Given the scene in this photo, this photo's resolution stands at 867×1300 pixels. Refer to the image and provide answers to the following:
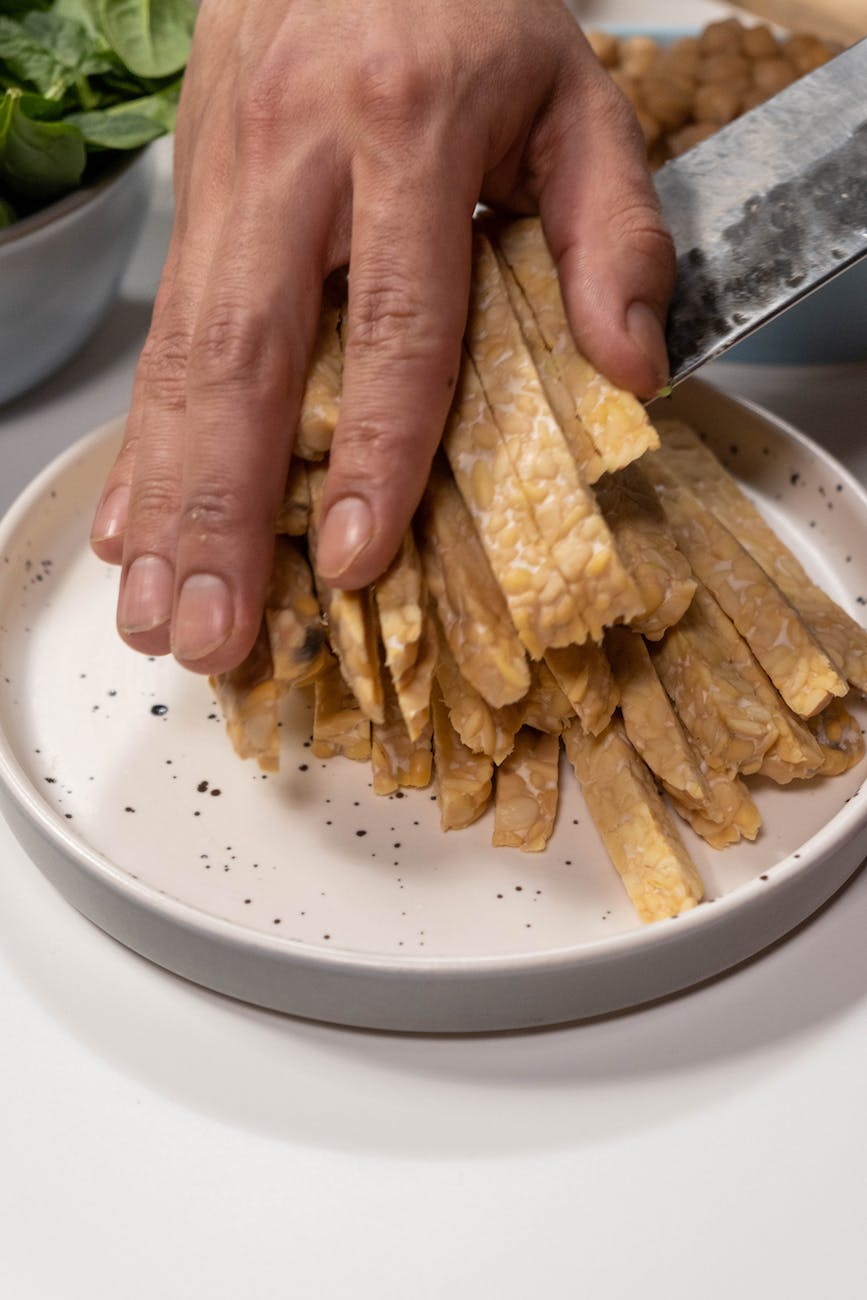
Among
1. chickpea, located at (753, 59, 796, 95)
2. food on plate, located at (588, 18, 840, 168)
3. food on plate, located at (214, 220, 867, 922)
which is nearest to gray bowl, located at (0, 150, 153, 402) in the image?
food on plate, located at (214, 220, 867, 922)

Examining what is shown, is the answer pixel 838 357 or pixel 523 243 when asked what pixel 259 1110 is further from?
pixel 838 357

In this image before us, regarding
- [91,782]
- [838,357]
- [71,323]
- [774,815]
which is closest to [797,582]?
[774,815]

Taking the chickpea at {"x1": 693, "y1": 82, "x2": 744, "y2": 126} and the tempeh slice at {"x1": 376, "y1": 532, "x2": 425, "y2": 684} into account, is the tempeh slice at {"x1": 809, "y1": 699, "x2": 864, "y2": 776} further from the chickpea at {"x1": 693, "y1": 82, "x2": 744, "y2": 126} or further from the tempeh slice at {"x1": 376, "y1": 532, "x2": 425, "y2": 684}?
the chickpea at {"x1": 693, "y1": 82, "x2": 744, "y2": 126}

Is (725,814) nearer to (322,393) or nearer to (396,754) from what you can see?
(396,754)

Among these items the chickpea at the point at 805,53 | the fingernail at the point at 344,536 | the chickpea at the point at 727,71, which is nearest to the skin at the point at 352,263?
the fingernail at the point at 344,536

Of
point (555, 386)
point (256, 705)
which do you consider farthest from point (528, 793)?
point (555, 386)

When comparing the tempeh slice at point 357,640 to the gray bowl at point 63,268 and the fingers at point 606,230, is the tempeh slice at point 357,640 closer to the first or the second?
the fingers at point 606,230
